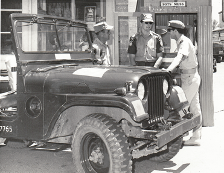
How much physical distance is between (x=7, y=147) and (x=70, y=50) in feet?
6.28

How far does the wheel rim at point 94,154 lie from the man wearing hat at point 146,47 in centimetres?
230

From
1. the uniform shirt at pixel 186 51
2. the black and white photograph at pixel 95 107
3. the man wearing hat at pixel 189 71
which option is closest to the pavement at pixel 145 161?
the black and white photograph at pixel 95 107

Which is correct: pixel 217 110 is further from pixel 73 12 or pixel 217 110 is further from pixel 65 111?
pixel 65 111

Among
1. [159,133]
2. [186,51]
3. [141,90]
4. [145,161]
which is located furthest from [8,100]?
[186,51]

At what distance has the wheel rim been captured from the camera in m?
3.42

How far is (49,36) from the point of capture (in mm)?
4383

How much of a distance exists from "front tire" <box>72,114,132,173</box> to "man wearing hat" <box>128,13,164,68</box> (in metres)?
2.30

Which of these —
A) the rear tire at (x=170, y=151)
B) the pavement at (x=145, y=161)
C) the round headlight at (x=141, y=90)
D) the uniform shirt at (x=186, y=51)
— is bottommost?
the pavement at (x=145, y=161)

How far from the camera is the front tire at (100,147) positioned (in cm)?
321

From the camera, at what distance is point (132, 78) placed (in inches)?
131

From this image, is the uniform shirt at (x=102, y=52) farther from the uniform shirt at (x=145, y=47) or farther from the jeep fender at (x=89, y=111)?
the jeep fender at (x=89, y=111)

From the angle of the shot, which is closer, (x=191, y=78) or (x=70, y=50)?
(x=70, y=50)

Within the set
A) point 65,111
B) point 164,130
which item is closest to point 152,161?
point 164,130

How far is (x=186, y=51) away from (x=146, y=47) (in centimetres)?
80
